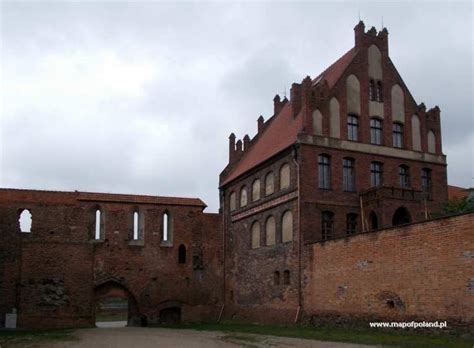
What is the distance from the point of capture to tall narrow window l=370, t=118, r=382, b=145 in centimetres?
3182

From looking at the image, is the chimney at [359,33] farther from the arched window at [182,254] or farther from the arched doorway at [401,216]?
the arched window at [182,254]

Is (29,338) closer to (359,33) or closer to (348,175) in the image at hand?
(348,175)

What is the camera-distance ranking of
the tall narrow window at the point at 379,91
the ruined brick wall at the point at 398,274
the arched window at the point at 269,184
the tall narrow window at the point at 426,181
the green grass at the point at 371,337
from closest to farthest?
the green grass at the point at 371,337, the ruined brick wall at the point at 398,274, the tall narrow window at the point at 379,91, the tall narrow window at the point at 426,181, the arched window at the point at 269,184

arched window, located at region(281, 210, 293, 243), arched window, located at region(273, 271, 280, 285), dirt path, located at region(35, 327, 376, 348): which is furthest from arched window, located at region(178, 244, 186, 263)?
dirt path, located at region(35, 327, 376, 348)

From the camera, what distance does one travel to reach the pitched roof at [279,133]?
105 ft

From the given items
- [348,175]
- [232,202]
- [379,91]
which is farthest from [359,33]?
[232,202]

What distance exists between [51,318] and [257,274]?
38.0 feet

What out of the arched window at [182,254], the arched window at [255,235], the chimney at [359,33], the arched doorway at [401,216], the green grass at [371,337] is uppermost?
the chimney at [359,33]

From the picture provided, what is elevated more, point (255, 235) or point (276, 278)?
point (255, 235)

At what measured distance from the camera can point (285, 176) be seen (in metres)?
31.4

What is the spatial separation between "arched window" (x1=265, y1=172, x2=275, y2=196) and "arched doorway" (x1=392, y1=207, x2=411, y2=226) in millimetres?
6355

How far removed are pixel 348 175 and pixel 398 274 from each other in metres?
8.93

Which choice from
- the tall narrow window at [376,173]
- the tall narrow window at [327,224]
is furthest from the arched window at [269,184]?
the tall narrow window at [376,173]

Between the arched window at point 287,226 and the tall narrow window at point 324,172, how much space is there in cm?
211
